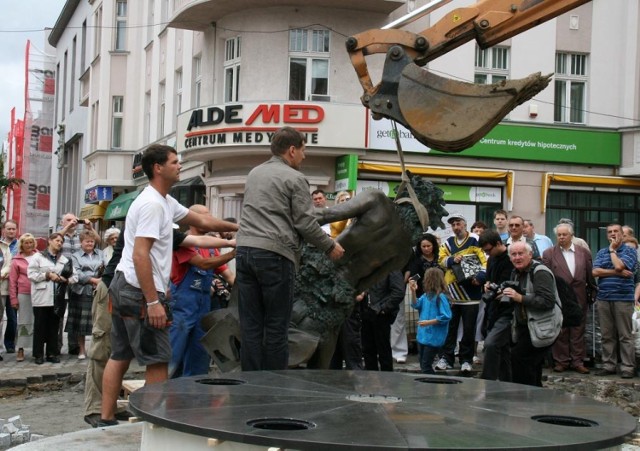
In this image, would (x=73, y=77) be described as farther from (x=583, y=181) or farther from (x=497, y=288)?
(x=497, y=288)

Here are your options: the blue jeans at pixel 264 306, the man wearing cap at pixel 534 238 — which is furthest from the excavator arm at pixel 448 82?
the man wearing cap at pixel 534 238

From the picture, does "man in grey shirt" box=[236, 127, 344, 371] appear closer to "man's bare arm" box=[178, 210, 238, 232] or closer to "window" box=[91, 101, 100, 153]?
"man's bare arm" box=[178, 210, 238, 232]

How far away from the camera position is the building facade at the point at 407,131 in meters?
22.0

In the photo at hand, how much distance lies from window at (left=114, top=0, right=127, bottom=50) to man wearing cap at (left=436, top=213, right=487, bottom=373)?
2487cm

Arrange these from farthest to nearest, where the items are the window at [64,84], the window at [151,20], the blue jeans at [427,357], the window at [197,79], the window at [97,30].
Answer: the window at [64,84] → the window at [97,30] → the window at [151,20] → the window at [197,79] → the blue jeans at [427,357]

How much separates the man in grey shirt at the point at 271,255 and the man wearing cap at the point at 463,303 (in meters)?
5.14

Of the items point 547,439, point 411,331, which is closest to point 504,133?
point 411,331

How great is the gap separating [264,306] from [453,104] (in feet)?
5.86

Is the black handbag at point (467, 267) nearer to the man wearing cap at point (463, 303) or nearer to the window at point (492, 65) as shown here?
the man wearing cap at point (463, 303)

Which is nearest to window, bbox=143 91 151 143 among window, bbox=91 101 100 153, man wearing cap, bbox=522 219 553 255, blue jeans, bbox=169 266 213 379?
window, bbox=91 101 100 153

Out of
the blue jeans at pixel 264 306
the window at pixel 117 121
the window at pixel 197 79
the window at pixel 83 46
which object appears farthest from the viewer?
the window at pixel 83 46

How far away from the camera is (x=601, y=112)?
77.3ft

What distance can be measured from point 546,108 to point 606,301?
12.3m

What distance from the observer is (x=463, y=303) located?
11414 mm
